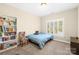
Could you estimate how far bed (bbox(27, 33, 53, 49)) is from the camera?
42.2 inches

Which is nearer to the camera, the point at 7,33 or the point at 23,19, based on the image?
the point at 7,33

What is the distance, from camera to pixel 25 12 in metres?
1.03

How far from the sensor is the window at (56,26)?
1043 mm

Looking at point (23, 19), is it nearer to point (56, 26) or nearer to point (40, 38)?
point (40, 38)

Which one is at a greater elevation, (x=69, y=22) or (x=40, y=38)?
(x=69, y=22)

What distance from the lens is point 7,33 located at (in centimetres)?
95

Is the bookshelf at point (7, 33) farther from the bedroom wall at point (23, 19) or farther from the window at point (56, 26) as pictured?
the window at point (56, 26)

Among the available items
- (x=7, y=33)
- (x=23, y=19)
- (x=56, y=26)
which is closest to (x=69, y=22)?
(x=56, y=26)

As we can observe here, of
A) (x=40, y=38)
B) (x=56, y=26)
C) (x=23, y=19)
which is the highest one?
(x=23, y=19)

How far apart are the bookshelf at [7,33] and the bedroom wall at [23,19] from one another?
0.06 m

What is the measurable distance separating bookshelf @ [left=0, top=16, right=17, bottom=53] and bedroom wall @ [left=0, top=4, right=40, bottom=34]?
6 cm

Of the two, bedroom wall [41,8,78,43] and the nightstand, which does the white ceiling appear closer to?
bedroom wall [41,8,78,43]

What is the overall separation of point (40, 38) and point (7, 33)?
0.50 meters

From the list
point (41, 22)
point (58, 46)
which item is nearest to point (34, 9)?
point (41, 22)
